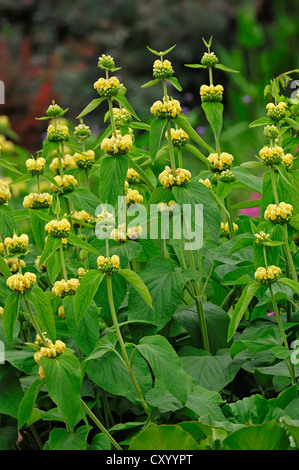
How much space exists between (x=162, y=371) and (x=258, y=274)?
0.24 meters

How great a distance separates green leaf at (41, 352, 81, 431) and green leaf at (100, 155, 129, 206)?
11.9 inches

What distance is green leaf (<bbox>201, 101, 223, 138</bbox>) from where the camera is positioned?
1.47 m

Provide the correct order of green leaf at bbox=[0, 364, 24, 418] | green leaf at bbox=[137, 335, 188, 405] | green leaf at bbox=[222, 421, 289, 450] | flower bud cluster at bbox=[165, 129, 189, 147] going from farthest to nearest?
flower bud cluster at bbox=[165, 129, 189, 147], green leaf at bbox=[0, 364, 24, 418], green leaf at bbox=[137, 335, 188, 405], green leaf at bbox=[222, 421, 289, 450]

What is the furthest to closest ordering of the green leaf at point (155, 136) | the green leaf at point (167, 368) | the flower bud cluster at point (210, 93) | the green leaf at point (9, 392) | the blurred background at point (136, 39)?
the blurred background at point (136, 39) < the flower bud cluster at point (210, 93) < the green leaf at point (155, 136) < the green leaf at point (9, 392) < the green leaf at point (167, 368)

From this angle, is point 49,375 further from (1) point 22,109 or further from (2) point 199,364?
(1) point 22,109

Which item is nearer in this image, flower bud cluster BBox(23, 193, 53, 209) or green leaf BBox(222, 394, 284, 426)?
green leaf BBox(222, 394, 284, 426)

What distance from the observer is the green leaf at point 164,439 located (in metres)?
0.97

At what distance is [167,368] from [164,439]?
13 cm

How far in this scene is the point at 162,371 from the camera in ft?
3.50

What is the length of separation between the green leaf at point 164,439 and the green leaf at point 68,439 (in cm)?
13

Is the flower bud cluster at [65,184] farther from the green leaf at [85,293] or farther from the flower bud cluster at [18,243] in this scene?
the green leaf at [85,293]

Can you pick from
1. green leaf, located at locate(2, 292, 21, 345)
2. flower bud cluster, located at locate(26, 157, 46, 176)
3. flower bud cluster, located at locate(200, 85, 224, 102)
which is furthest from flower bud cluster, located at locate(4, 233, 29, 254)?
flower bud cluster, located at locate(200, 85, 224, 102)

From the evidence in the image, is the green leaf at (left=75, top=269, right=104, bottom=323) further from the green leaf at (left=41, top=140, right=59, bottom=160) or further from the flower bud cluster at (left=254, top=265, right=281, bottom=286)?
the green leaf at (left=41, top=140, right=59, bottom=160)

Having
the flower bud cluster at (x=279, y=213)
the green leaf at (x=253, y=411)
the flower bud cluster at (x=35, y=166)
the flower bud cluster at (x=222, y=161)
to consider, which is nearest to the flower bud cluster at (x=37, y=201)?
the flower bud cluster at (x=35, y=166)
